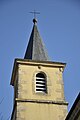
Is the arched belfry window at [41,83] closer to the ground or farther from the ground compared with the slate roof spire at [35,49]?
closer to the ground

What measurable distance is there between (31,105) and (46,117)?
1062 mm

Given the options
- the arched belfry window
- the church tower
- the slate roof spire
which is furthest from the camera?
the slate roof spire

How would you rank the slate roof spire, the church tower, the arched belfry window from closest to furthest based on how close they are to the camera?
the church tower, the arched belfry window, the slate roof spire

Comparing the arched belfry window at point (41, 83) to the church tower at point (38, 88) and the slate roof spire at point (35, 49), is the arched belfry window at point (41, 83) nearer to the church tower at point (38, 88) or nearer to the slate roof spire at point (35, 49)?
the church tower at point (38, 88)

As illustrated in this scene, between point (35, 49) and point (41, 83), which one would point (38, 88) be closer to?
point (41, 83)

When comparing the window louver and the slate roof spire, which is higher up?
the slate roof spire

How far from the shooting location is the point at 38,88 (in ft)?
74.3

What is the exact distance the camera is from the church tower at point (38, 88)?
21328 millimetres

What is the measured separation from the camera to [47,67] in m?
23.3

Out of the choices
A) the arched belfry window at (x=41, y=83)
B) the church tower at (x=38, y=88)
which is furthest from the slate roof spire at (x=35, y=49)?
the arched belfry window at (x=41, y=83)

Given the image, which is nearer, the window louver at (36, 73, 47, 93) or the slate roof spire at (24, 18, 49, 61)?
the window louver at (36, 73, 47, 93)

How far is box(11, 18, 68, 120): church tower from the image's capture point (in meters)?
21.3

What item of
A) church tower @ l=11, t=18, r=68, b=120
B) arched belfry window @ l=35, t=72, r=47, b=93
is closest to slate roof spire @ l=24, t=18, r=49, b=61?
church tower @ l=11, t=18, r=68, b=120

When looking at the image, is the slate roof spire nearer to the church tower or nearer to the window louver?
the church tower
